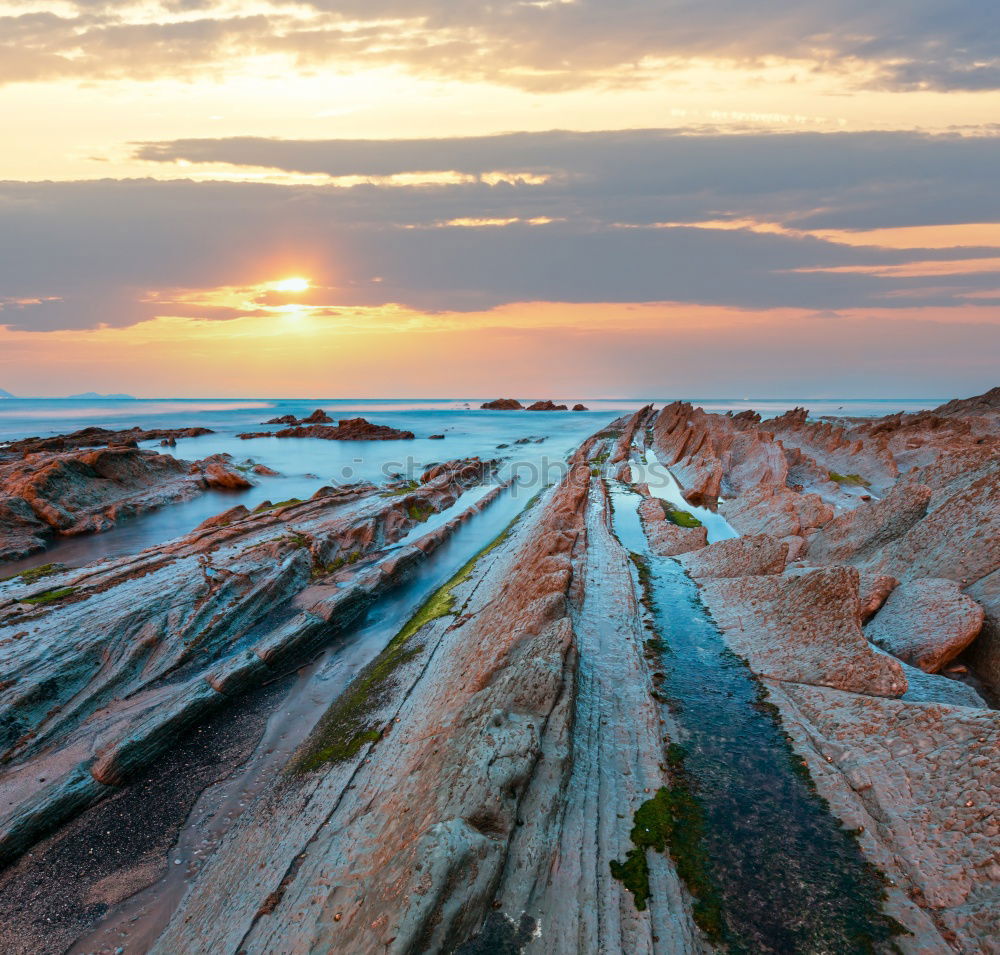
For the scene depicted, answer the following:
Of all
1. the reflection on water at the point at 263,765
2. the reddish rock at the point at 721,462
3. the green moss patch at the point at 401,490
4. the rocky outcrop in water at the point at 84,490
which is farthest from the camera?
the reddish rock at the point at 721,462

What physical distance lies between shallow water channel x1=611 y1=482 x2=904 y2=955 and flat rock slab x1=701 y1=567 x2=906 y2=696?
1097 mm

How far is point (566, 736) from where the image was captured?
10938mm

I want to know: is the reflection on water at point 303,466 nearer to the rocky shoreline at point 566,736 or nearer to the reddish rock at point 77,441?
the reddish rock at point 77,441

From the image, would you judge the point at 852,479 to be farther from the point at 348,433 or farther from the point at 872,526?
the point at 348,433

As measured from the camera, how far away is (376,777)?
1132 centimetres

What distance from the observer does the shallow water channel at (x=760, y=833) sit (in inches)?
294

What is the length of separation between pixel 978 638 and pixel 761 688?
6158 millimetres

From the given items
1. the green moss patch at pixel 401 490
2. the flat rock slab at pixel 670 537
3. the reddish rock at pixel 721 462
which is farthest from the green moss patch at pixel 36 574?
the reddish rock at pixel 721 462

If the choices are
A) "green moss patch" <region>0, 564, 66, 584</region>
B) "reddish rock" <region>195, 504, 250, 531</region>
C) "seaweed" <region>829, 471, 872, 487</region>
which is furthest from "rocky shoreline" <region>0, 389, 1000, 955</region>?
"seaweed" <region>829, 471, 872, 487</region>

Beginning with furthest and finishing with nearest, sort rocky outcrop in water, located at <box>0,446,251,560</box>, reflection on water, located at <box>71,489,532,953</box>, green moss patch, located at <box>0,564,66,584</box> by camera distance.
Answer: rocky outcrop in water, located at <box>0,446,251,560</box> < green moss patch, located at <box>0,564,66,584</box> < reflection on water, located at <box>71,489,532,953</box>

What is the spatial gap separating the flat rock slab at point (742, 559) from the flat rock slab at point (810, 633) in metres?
2.07

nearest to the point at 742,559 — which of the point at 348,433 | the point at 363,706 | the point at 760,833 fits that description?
the point at 760,833

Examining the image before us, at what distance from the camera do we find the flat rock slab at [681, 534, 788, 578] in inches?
774

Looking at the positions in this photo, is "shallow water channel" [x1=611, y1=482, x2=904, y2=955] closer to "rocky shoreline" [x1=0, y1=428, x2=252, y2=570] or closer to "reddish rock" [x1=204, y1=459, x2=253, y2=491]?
"rocky shoreline" [x1=0, y1=428, x2=252, y2=570]
